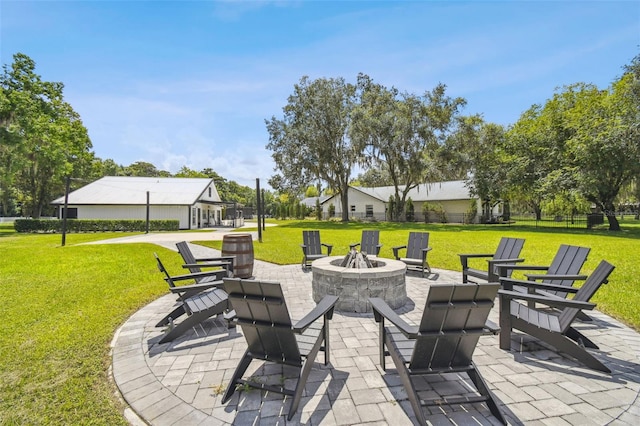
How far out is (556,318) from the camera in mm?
3072

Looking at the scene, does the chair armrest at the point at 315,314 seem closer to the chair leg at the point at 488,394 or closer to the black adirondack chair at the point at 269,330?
the black adirondack chair at the point at 269,330

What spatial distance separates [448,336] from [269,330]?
4.22ft

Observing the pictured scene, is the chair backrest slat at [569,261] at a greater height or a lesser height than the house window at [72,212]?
lesser

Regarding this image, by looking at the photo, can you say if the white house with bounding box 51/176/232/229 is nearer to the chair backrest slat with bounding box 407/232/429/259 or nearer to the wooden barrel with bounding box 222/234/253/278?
the wooden barrel with bounding box 222/234/253/278

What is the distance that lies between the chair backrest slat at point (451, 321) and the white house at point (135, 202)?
2395 cm

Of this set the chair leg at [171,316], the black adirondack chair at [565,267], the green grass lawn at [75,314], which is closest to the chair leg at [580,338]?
the black adirondack chair at [565,267]

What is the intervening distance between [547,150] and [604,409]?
22.7 metres

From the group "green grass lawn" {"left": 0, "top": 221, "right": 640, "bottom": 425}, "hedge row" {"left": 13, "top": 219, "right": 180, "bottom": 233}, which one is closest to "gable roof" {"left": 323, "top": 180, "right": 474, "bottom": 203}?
"green grass lawn" {"left": 0, "top": 221, "right": 640, "bottom": 425}

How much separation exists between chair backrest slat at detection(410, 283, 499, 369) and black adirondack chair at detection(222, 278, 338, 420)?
0.82 m

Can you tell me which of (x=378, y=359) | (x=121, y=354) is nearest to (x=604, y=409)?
(x=378, y=359)

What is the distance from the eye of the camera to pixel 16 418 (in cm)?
213

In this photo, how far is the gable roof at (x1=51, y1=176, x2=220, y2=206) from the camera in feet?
76.4

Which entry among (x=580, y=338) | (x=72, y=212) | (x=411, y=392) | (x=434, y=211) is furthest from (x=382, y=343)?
(x=72, y=212)

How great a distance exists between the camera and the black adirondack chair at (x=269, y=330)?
6.89 ft
